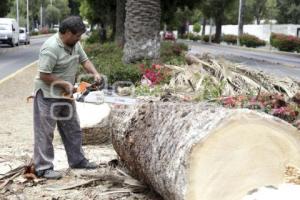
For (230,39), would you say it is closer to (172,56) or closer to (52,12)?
(172,56)

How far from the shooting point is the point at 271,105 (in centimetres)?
657

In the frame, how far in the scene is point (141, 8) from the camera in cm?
1374

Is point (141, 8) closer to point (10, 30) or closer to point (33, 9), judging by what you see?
point (10, 30)

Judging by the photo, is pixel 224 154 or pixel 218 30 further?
pixel 218 30

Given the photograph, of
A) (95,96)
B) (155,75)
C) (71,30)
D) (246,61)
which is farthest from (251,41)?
(71,30)

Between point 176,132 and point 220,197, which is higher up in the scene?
point 176,132

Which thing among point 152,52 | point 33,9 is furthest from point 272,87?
point 33,9

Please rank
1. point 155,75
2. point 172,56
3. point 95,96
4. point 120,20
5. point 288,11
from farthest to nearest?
point 288,11 < point 120,20 < point 172,56 < point 155,75 < point 95,96

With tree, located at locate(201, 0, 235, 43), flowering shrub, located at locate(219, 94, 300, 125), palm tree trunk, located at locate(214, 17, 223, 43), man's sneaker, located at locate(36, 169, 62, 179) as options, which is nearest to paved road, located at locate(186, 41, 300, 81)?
flowering shrub, located at locate(219, 94, 300, 125)

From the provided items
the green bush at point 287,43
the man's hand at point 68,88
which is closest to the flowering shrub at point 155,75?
the man's hand at point 68,88

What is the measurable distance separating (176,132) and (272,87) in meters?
5.47

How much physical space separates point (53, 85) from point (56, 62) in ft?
0.83

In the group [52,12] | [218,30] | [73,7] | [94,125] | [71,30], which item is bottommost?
[94,125]

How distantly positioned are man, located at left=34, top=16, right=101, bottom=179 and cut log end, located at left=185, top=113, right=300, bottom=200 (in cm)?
240
